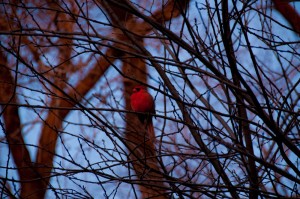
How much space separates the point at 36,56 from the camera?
302 inches

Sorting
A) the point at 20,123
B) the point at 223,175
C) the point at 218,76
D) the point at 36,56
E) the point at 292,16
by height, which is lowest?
the point at 223,175

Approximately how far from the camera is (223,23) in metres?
2.44

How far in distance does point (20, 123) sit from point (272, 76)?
4894 mm

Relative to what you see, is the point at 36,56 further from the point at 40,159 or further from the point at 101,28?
the point at 40,159

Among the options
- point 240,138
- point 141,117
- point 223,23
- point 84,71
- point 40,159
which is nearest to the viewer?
point 223,23

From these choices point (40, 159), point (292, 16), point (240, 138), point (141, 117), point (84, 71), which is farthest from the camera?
point (84, 71)

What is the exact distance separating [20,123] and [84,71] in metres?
1.35

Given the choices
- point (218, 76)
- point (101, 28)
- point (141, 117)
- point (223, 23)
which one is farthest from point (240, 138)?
point (101, 28)

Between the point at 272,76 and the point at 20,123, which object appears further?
the point at 20,123

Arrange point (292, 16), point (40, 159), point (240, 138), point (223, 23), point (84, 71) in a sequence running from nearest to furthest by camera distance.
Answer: point (223, 23)
point (240, 138)
point (292, 16)
point (40, 159)
point (84, 71)

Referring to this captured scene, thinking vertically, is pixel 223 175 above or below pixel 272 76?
below

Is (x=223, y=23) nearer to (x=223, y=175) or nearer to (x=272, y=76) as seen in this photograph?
(x=223, y=175)

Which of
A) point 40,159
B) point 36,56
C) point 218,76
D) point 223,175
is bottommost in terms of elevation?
point 223,175

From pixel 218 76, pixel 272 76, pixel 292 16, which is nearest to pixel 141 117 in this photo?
pixel 272 76
